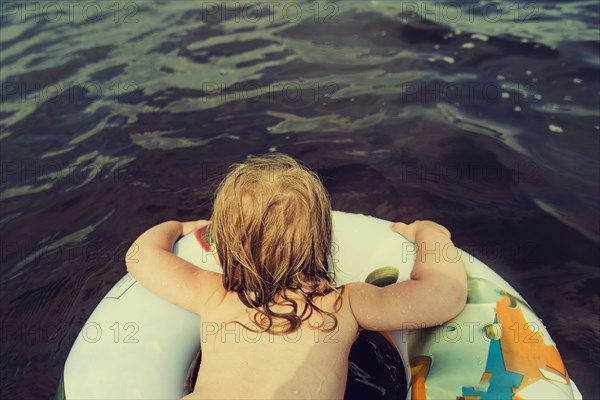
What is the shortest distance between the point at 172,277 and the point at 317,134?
7.73 feet

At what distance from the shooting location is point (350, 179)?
12.4 ft

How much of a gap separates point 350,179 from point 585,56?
281 cm

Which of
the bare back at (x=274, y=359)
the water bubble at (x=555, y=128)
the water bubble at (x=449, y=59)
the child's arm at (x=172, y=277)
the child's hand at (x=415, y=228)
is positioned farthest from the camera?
the water bubble at (x=449, y=59)

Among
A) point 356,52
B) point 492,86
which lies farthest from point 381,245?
point 356,52

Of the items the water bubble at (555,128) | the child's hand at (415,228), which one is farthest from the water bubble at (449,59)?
the child's hand at (415,228)

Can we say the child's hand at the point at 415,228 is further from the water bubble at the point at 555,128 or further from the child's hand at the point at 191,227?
the water bubble at the point at 555,128

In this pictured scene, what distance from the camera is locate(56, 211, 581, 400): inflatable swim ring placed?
183 cm

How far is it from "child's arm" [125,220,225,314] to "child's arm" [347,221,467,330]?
56cm

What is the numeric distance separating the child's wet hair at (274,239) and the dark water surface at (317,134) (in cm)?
138

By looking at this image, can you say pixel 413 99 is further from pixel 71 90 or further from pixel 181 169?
pixel 71 90

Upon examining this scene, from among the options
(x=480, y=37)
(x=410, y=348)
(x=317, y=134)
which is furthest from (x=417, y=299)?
(x=480, y=37)

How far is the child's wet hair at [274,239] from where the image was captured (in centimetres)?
183

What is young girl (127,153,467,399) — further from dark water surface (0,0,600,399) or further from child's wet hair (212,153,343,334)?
→ dark water surface (0,0,600,399)

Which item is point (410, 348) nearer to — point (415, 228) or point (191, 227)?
point (415, 228)
